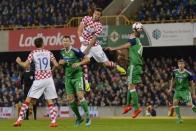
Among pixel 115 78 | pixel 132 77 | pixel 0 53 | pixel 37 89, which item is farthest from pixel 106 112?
Result: pixel 37 89

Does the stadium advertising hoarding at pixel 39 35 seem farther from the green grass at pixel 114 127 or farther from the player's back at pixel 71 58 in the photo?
the player's back at pixel 71 58

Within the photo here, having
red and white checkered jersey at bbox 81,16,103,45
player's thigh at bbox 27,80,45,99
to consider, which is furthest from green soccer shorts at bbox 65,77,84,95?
red and white checkered jersey at bbox 81,16,103,45

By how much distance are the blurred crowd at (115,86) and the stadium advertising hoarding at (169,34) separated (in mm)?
1098

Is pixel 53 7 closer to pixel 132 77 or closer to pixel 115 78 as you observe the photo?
pixel 115 78

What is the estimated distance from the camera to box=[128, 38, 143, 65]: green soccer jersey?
2164 cm

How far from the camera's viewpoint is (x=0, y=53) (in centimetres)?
4641

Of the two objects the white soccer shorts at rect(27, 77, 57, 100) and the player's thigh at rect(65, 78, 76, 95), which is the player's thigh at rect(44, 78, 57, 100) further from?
the player's thigh at rect(65, 78, 76, 95)

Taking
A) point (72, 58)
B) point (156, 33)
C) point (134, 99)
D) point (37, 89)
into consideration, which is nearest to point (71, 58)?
point (72, 58)

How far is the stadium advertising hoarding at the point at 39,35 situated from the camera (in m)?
41.7

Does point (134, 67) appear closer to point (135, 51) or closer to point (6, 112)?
point (135, 51)

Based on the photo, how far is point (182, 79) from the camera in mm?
23875

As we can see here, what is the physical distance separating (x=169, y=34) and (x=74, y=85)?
2020 centimetres

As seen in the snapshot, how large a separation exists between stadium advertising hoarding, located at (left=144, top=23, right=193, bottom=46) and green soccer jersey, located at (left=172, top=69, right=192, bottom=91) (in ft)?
48.9

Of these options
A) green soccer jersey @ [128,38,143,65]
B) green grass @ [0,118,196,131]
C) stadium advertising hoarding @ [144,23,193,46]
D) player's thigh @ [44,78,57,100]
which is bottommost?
green grass @ [0,118,196,131]
